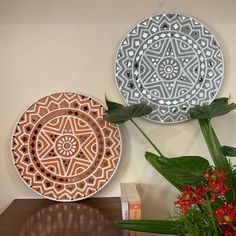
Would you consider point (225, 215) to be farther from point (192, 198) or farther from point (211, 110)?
point (211, 110)

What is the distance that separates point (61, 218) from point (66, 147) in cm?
33

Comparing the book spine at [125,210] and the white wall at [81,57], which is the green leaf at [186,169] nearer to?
the book spine at [125,210]

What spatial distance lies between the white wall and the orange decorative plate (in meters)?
0.06

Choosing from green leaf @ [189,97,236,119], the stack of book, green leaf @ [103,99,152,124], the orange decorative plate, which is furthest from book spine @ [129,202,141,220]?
green leaf @ [189,97,236,119]

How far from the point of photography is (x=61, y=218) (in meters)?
1.29

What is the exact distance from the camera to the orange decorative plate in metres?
1.45

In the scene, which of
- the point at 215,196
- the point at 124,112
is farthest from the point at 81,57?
the point at 215,196

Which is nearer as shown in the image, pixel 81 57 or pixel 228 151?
pixel 228 151

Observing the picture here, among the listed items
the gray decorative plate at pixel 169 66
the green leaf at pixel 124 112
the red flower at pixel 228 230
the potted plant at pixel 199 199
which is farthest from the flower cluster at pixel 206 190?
the gray decorative plate at pixel 169 66

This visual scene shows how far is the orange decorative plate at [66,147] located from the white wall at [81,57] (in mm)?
64

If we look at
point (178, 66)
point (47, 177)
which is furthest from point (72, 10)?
point (47, 177)

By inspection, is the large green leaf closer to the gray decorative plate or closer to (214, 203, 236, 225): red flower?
the gray decorative plate

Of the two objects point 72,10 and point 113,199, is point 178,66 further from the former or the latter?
point 113,199

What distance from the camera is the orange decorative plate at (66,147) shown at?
1.45m
